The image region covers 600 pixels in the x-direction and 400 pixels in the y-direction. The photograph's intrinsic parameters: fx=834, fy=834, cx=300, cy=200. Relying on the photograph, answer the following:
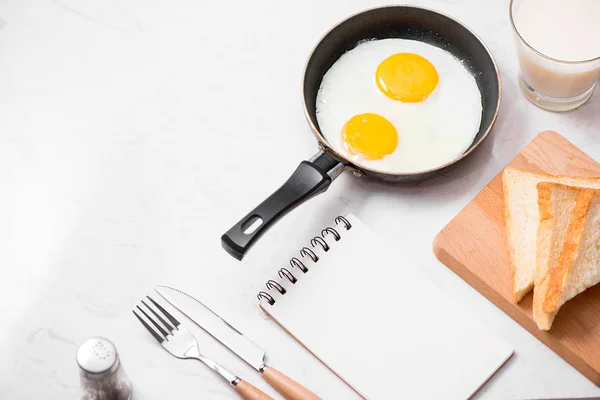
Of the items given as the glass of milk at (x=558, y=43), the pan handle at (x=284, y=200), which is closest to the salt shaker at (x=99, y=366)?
the pan handle at (x=284, y=200)

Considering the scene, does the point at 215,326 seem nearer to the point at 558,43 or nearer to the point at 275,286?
the point at 275,286

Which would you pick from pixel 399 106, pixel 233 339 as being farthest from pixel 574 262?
pixel 233 339

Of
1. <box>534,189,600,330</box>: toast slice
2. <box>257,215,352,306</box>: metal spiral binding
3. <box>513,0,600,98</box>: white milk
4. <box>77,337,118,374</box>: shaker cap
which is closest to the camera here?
<box>77,337,118,374</box>: shaker cap

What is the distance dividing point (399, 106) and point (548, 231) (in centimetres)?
44

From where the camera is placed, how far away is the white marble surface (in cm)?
162

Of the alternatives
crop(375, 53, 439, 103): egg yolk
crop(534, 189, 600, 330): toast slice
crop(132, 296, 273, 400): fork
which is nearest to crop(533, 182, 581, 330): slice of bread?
crop(534, 189, 600, 330): toast slice

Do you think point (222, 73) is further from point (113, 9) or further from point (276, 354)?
point (276, 354)

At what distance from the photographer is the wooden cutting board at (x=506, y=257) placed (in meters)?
1.58

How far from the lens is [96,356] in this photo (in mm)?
1375

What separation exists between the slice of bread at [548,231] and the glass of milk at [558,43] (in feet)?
1.00

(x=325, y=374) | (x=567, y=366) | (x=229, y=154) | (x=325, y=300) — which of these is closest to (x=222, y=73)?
(x=229, y=154)

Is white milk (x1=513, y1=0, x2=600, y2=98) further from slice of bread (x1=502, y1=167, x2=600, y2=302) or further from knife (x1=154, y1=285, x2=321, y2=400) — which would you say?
knife (x1=154, y1=285, x2=321, y2=400)

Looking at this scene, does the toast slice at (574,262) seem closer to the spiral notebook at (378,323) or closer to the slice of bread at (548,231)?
the slice of bread at (548,231)

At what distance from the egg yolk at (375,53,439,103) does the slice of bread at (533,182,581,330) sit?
364 mm
